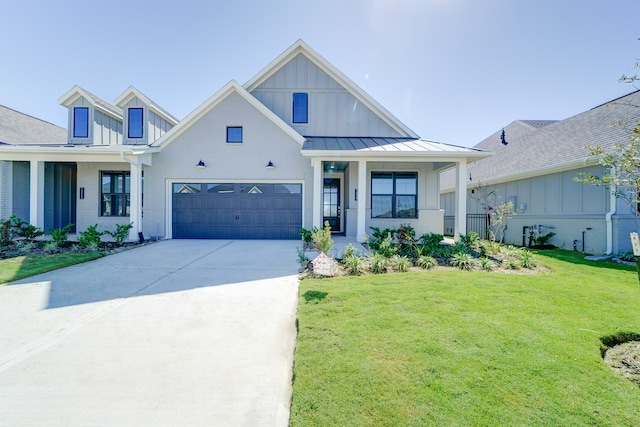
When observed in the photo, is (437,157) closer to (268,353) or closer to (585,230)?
(585,230)

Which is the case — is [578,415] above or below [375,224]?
below

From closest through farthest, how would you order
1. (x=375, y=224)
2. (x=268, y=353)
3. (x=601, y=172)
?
1. (x=268, y=353)
2. (x=601, y=172)
3. (x=375, y=224)

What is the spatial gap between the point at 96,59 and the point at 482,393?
57.2 ft

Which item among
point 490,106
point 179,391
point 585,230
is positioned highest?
point 490,106

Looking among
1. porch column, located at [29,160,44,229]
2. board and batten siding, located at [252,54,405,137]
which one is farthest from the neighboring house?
porch column, located at [29,160,44,229]

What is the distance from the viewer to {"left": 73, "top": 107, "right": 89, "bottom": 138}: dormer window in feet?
40.7

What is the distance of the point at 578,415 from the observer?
6.89 ft

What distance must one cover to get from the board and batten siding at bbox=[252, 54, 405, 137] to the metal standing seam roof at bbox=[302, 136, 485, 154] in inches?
19.0


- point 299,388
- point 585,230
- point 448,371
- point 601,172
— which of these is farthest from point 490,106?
point 299,388

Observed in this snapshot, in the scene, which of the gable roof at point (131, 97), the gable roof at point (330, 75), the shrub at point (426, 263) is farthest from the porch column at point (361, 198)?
the gable roof at point (131, 97)

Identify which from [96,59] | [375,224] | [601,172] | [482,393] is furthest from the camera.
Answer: [96,59]

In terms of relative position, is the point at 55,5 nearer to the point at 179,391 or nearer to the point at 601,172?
the point at 179,391

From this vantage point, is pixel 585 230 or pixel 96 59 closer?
pixel 585 230

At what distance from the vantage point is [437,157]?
9758 millimetres
